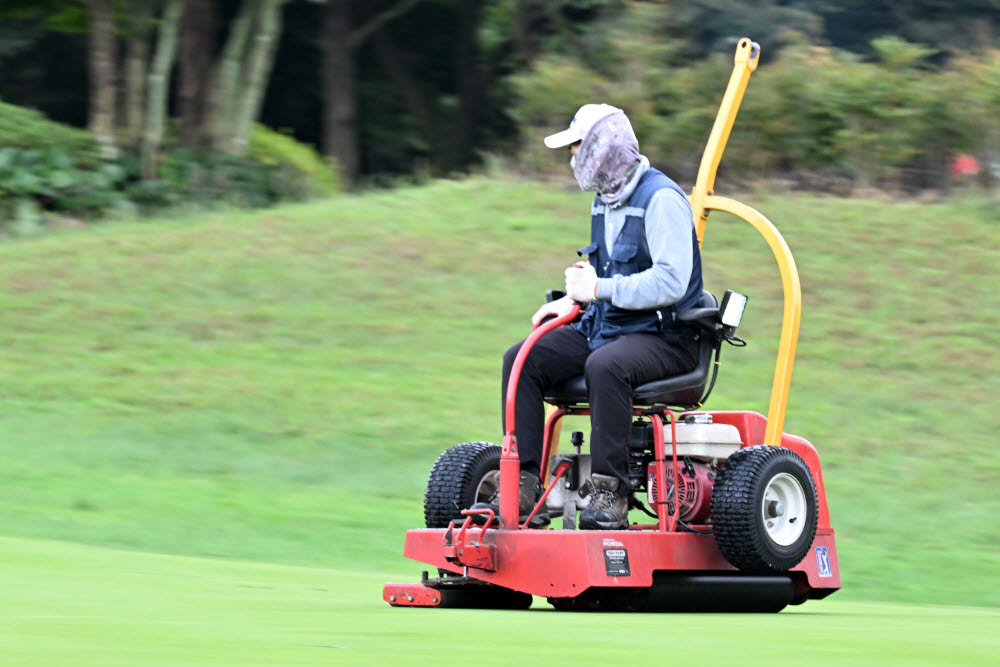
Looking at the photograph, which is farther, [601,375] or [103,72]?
[103,72]

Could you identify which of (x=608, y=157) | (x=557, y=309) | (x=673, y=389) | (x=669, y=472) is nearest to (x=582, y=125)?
(x=608, y=157)

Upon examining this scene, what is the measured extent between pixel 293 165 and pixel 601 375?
16223 mm

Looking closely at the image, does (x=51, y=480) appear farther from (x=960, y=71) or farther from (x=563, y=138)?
(x=960, y=71)

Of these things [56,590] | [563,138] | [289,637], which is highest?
[563,138]

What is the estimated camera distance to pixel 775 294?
51.1 ft

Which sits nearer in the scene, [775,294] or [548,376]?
[548,376]

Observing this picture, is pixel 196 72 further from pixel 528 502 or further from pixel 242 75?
pixel 528 502

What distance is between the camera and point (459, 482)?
6.13m

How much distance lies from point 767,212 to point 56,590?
1277cm

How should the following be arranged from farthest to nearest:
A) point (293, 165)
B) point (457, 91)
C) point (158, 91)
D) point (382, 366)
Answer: point (457, 91) < point (293, 165) < point (158, 91) < point (382, 366)

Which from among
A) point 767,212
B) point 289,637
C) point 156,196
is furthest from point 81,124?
point 289,637

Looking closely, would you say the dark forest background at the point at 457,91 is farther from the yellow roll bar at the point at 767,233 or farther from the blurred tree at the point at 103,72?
the yellow roll bar at the point at 767,233

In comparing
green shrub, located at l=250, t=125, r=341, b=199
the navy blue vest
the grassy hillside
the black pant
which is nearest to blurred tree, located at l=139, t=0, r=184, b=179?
green shrub, located at l=250, t=125, r=341, b=199

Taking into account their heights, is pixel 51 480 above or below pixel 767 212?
below
